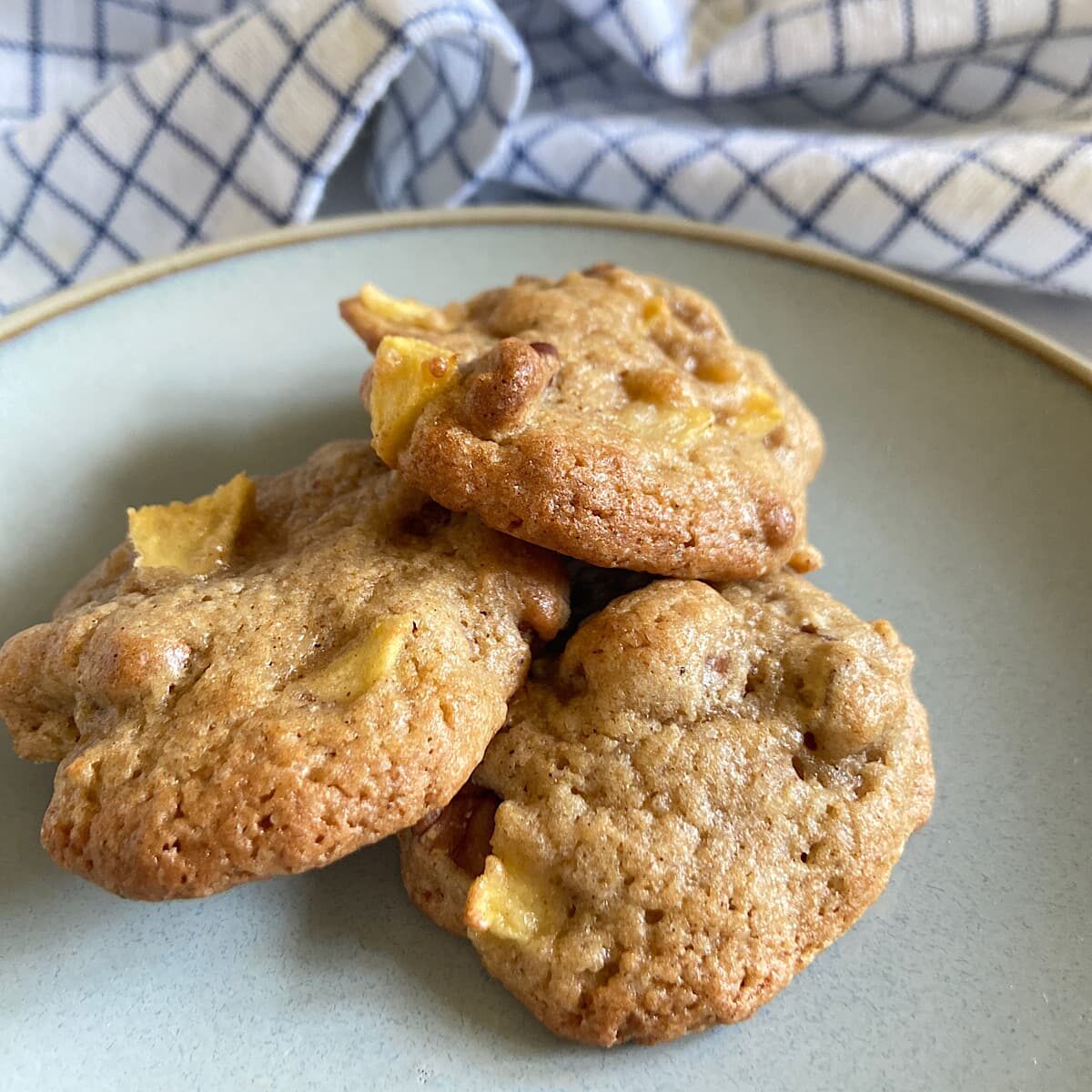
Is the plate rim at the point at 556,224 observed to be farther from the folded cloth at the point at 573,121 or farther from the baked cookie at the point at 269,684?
the baked cookie at the point at 269,684

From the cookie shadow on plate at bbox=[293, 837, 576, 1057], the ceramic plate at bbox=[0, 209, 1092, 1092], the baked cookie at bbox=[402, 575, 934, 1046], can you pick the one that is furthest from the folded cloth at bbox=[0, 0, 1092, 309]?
the cookie shadow on plate at bbox=[293, 837, 576, 1057]

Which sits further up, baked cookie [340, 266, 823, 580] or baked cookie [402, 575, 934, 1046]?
baked cookie [340, 266, 823, 580]

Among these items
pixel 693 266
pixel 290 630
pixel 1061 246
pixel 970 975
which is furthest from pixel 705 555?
pixel 1061 246

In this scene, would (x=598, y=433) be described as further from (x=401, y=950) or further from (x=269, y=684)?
(x=401, y=950)

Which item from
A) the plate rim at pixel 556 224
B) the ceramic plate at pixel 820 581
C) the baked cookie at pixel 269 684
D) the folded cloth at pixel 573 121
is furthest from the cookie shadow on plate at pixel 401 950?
the folded cloth at pixel 573 121

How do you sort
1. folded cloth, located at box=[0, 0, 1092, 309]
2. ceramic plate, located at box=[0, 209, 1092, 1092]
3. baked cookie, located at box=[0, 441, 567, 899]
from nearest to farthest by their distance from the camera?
baked cookie, located at box=[0, 441, 567, 899] → ceramic plate, located at box=[0, 209, 1092, 1092] → folded cloth, located at box=[0, 0, 1092, 309]

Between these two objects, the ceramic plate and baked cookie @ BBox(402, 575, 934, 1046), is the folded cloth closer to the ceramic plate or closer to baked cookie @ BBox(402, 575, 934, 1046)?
the ceramic plate

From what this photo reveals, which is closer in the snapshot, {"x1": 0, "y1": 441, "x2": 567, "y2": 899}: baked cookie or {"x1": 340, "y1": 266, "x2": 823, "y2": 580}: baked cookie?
{"x1": 0, "y1": 441, "x2": 567, "y2": 899}: baked cookie
